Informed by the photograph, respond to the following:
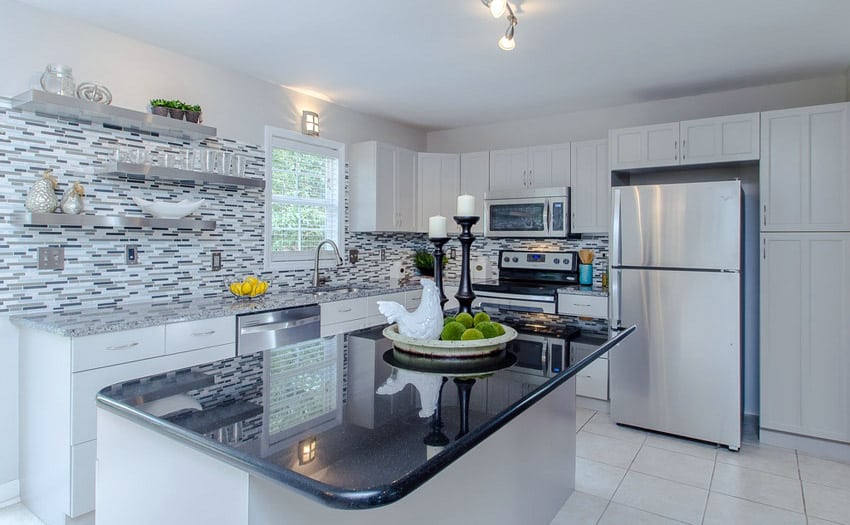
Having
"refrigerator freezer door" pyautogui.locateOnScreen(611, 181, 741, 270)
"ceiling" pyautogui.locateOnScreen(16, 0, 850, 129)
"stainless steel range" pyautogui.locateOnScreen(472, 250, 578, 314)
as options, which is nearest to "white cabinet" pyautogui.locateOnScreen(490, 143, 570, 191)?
"ceiling" pyautogui.locateOnScreen(16, 0, 850, 129)

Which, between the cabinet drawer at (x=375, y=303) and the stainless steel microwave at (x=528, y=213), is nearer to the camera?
the cabinet drawer at (x=375, y=303)

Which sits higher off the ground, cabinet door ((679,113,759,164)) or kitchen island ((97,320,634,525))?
cabinet door ((679,113,759,164))

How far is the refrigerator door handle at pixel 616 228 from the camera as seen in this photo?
351 cm

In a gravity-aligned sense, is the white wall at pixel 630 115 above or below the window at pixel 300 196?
above

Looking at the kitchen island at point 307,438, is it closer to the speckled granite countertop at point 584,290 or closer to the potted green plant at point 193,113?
the potted green plant at point 193,113

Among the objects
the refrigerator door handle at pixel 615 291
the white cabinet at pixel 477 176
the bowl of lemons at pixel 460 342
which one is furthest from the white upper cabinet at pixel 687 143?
the bowl of lemons at pixel 460 342

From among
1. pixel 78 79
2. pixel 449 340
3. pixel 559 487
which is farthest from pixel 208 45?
pixel 559 487

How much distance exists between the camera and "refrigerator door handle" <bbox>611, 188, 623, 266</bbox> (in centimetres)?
351

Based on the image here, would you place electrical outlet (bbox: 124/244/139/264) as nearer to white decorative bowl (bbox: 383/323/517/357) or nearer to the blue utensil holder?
white decorative bowl (bbox: 383/323/517/357)

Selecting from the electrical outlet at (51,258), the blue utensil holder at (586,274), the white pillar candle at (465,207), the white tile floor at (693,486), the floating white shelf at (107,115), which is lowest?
the white tile floor at (693,486)

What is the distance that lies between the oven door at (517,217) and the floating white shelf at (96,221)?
2.61 m

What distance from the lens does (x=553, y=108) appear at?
4.41m

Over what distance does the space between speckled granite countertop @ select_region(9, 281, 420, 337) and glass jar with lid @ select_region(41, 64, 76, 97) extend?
112 cm

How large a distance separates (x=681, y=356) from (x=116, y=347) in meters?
3.34
